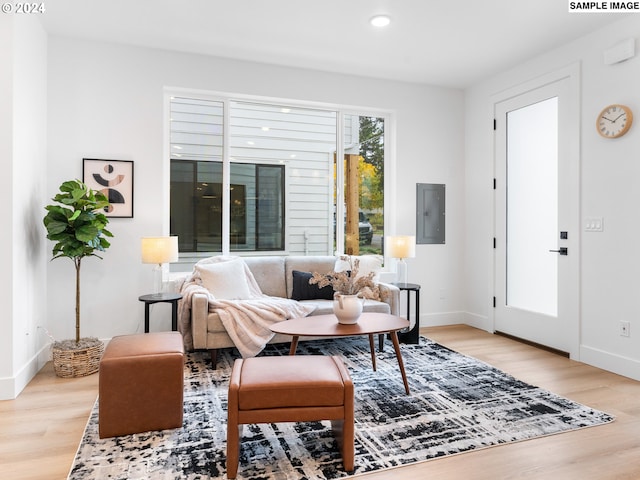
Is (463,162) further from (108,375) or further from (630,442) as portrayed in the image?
(108,375)

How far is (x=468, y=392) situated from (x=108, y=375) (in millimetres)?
2365

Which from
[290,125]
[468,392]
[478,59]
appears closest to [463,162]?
[478,59]

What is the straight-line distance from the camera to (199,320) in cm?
359

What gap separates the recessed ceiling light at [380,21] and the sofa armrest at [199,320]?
8.79 ft

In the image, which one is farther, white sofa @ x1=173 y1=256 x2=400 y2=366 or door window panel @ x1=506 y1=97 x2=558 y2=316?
door window panel @ x1=506 y1=97 x2=558 y2=316

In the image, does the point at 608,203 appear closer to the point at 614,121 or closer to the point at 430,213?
the point at 614,121

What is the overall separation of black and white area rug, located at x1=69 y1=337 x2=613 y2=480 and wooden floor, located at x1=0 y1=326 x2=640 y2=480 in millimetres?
92

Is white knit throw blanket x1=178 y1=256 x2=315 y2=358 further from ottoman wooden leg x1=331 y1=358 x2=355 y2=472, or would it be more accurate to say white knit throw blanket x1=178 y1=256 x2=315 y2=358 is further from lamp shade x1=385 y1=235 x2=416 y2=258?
ottoman wooden leg x1=331 y1=358 x2=355 y2=472

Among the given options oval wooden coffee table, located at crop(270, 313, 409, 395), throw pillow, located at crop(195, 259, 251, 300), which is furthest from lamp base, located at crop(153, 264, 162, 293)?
oval wooden coffee table, located at crop(270, 313, 409, 395)

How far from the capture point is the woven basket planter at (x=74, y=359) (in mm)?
3486

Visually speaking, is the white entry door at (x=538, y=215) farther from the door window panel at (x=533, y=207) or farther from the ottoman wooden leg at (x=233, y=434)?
the ottoman wooden leg at (x=233, y=434)

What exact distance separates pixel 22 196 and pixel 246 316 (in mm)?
1925

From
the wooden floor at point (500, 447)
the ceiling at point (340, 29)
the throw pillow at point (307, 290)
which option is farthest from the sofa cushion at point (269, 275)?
the ceiling at point (340, 29)

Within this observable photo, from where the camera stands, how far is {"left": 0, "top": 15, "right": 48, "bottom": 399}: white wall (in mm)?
3057
